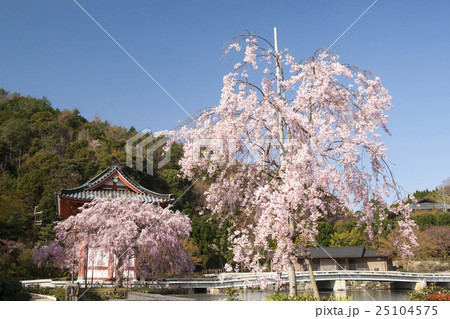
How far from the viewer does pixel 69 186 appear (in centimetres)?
3291

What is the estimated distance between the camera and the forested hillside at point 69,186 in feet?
85.7

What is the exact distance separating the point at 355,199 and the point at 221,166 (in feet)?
9.81

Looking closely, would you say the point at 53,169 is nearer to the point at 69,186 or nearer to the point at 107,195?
the point at 69,186

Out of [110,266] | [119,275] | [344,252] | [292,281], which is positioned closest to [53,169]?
[110,266]

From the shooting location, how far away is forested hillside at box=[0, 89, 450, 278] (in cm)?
2612

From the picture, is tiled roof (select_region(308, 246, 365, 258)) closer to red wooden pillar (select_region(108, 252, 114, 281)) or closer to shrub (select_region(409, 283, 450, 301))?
red wooden pillar (select_region(108, 252, 114, 281))

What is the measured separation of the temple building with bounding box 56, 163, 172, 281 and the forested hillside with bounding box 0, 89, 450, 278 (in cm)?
376

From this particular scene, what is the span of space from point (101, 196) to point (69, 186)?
1755cm

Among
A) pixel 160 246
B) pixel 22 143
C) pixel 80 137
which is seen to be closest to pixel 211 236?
pixel 160 246

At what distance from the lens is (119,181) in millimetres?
18484

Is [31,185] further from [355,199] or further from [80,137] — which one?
[355,199]

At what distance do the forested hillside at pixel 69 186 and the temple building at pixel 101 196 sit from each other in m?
3.76
